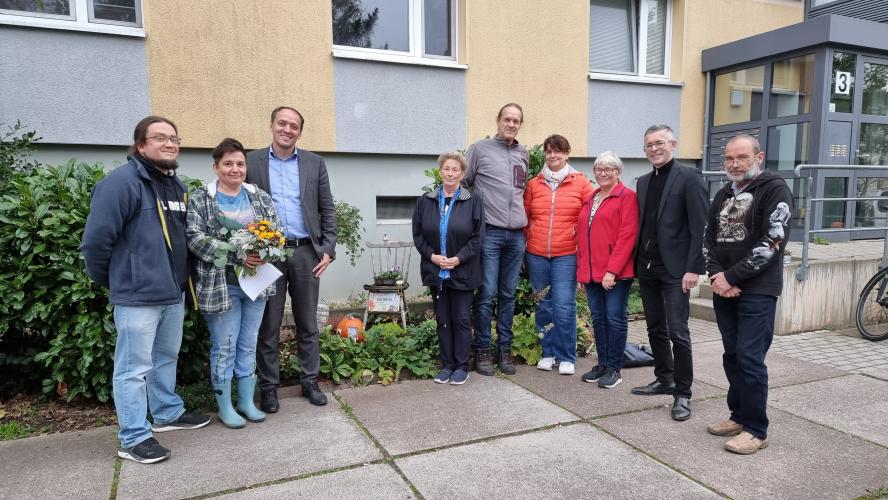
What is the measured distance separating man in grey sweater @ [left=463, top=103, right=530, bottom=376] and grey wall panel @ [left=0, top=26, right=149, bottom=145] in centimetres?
355

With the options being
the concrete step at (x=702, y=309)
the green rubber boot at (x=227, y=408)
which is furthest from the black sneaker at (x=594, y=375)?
the concrete step at (x=702, y=309)

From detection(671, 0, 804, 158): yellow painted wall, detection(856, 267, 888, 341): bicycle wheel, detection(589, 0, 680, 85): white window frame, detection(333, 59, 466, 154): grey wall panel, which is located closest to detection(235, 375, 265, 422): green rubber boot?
detection(333, 59, 466, 154): grey wall panel

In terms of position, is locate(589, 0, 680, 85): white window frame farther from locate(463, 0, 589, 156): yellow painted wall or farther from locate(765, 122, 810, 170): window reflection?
locate(765, 122, 810, 170): window reflection

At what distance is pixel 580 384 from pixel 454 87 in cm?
412

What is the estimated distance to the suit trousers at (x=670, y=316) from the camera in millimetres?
3840

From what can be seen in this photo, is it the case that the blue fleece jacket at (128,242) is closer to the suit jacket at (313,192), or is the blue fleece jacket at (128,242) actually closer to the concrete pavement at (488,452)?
the suit jacket at (313,192)

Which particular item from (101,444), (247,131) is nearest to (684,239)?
(101,444)

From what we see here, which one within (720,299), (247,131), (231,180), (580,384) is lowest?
(580,384)

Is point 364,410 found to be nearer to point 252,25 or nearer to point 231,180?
point 231,180

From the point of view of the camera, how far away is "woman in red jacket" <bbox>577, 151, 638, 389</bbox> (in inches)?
163

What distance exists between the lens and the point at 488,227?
4.51m

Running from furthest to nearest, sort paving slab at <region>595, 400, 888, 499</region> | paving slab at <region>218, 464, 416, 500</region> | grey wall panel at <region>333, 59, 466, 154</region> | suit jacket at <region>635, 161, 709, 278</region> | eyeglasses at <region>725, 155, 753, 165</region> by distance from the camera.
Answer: grey wall panel at <region>333, 59, 466, 154</region>
suit jacket at <region>635, 161, 709, 278</region>
eyeglasses at <region>725, 155, 753, 165</region>
paving slab at <region>595, 400, 888, 499</region>
paving slab at <region>218, 464, 416, 500</region>

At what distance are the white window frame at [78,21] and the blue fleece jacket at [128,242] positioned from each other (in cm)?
337

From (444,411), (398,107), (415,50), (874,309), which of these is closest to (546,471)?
(444,411)
